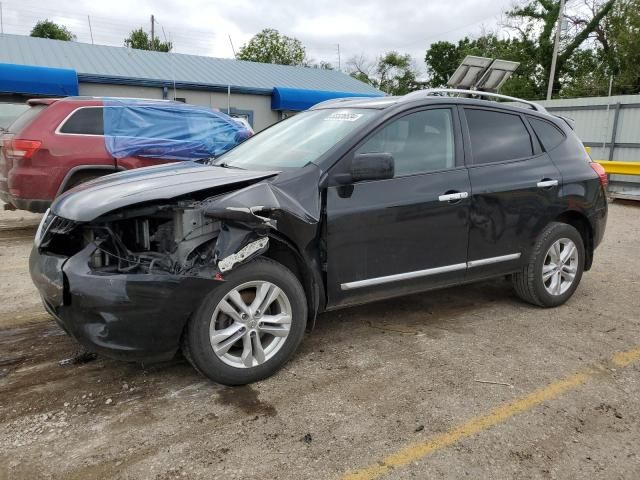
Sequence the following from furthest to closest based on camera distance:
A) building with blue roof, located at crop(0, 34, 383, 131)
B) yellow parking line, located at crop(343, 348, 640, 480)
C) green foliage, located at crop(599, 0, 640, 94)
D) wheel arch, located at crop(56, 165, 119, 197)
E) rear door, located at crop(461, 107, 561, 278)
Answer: green foliage, located at crop(599, 0, 640, 94) → building with blue roof, located at crop(0, 34, 383, 131) → wheel arch, located at crop(56, 165, 119, 197) → rear door, located at crop(461, 107, 561, 278) → yellow parking line, located at crop(343, 348, 640, 480)

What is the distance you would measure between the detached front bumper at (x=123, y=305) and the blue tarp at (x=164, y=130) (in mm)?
4533

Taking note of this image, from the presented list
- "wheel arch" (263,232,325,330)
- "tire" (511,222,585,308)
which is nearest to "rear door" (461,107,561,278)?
"tire" (511,222,585,308)

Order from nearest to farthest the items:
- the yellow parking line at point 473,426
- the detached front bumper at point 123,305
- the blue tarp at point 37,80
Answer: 1. the yellow parking line at point 473,426
2. the detached front bumper at point 123,305
3. the blue tarp at point 37,80

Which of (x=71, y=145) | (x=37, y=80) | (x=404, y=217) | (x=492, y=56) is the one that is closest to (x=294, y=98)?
(x=37, y=80)

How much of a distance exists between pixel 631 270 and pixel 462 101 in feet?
11.6

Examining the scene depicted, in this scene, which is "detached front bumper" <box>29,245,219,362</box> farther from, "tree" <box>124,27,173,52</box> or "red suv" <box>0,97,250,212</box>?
"tree" <box>124,27,173,52</box>

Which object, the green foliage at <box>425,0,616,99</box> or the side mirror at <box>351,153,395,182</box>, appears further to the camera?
the green foliage at <box>425,0,616,99</box>

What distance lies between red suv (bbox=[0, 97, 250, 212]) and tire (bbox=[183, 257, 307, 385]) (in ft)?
15.6

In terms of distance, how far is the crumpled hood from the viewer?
9.34 ft

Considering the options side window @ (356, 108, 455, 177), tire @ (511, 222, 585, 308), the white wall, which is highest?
the white wall

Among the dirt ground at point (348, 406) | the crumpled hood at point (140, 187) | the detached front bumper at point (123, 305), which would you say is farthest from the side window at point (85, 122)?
the detached front bumper at point (123, 305)

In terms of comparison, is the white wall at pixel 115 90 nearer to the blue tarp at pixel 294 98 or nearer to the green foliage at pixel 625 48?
the blue tarp at pixel 294 98

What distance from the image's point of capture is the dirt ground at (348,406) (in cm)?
242

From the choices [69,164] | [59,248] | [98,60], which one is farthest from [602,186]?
[98,60]
